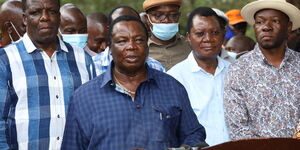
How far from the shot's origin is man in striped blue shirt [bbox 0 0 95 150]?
5469 mm

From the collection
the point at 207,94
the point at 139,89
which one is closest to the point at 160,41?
the point at 207,94

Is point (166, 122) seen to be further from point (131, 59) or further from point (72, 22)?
point (72, 22)

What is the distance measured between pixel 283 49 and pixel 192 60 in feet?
2.77

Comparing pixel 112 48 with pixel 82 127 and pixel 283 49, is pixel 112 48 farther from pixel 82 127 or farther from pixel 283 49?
pixel 283 49

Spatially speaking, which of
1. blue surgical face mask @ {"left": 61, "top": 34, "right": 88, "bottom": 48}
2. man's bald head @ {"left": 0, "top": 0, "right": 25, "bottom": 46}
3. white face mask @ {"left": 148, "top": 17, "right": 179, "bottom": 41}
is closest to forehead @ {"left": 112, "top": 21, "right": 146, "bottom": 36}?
man's bald head @ {"left": 0, "top": 0, "right": 25, "bottom": 46}

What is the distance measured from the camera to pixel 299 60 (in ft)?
20.7

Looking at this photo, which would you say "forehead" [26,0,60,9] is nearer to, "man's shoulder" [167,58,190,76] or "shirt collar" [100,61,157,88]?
"shirt collar" [100,61,157,88]

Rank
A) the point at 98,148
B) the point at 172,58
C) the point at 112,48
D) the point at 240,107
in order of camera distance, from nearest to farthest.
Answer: the point at 98,148 < the point at 112,48 < the point at 240,107 < the point at 172,58

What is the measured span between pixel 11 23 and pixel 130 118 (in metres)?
2.70

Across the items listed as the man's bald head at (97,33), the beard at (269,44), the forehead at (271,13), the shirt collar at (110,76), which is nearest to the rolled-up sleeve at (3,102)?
the shirt collar at (110,76)

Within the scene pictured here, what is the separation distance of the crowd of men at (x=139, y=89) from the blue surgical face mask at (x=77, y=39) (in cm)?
92

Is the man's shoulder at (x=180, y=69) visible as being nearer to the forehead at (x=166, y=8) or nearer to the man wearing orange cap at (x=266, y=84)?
the man wearing orange cap at (x=266, y=84)

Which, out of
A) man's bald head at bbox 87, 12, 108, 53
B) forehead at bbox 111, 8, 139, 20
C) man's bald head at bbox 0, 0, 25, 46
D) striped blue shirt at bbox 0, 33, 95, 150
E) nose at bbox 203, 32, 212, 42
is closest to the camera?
striped blue shirt at bbox 0, 33, 95, 150

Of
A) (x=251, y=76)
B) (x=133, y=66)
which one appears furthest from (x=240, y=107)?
(x=133, y=66)
